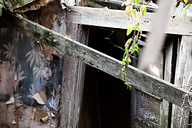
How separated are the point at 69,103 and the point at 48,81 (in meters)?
0.33

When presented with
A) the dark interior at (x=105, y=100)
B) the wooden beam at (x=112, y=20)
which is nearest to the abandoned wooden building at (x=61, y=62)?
the wooden beam at (x=112, y=20)

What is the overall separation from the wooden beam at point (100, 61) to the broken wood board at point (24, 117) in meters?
0.97

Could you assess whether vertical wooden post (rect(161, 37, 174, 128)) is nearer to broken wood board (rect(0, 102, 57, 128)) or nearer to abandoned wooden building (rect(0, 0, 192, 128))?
abandoned wooden building (rect(0, 0, 192, 128))

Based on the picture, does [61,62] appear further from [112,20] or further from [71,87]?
[112,20]

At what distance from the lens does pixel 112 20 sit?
194cm

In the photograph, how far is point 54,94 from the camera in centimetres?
216

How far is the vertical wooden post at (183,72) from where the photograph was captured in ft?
6.13

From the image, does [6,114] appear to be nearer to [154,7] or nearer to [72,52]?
[72,52]

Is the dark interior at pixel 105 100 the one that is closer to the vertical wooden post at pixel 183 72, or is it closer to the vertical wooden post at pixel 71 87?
the vertical wooden post at pixel 71 87

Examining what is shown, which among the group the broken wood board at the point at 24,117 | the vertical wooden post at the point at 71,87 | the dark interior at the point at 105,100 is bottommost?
the dark interior at the point at 105,100

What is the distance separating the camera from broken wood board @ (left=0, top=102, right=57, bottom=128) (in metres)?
2.22

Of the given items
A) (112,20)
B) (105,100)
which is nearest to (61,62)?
(112,20)

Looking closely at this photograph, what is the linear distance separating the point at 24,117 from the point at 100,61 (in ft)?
4.59

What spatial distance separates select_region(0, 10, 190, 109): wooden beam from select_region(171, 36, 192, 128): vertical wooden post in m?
0.70
